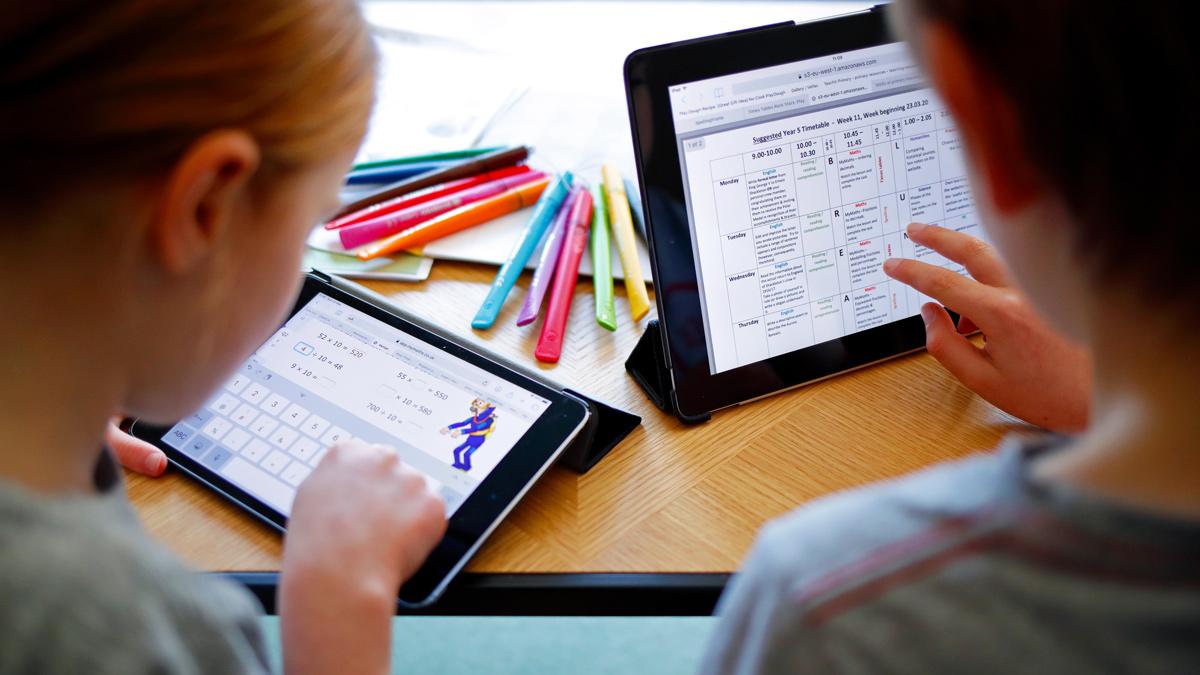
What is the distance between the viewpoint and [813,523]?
0.41 metres

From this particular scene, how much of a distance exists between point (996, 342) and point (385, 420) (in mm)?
425

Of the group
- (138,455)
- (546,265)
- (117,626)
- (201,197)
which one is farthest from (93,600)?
(546,265)

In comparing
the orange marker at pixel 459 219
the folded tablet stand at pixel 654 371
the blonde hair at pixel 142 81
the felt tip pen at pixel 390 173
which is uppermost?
the blonde hair at pixel 142 81

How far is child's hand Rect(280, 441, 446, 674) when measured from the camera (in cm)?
56

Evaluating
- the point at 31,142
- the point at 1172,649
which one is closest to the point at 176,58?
the point at 31,142

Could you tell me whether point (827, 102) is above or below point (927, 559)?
above

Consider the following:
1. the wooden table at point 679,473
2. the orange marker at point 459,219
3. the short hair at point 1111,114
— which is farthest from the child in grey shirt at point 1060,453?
the orange marker at point 459,219

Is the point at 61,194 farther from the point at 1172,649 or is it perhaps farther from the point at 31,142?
the point at 1172,649

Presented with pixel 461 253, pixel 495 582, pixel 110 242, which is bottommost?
pixel 495 582

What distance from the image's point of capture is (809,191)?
2.41 ft

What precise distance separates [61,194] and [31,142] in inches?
1.0

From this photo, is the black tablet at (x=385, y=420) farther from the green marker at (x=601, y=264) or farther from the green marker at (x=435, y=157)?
the green marker at (x=435, y=157)

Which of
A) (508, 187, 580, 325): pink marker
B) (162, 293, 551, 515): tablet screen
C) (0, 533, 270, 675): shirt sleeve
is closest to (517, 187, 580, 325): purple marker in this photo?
(508, 187, 580, 325): pink marker

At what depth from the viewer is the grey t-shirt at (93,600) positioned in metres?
0.40
